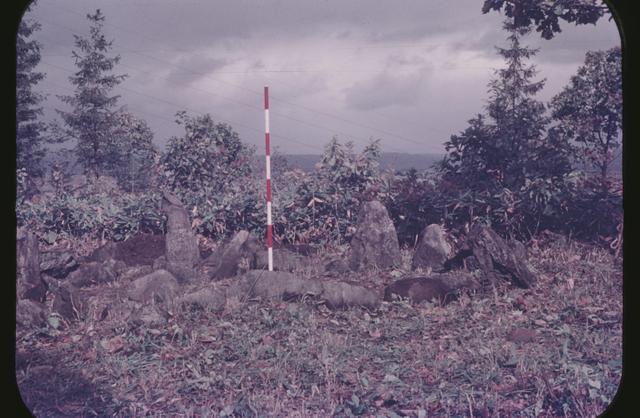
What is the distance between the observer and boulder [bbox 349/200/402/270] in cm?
696

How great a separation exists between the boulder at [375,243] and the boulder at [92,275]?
2.88 metres

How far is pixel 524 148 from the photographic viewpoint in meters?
7.53

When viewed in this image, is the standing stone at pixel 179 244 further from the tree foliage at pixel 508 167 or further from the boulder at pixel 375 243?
the tree foliage at pixel 508 167

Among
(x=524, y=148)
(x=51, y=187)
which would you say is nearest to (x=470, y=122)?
(x=524, y=148)

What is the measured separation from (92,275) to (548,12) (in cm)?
616

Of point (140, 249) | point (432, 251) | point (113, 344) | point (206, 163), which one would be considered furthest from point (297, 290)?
point (206, 163)

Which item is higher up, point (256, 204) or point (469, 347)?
point (256, 204)

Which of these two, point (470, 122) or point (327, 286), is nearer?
point (327, 286)

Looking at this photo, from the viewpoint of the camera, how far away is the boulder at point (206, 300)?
527 cm

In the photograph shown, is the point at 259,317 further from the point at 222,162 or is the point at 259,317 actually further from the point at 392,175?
the point at 222,162

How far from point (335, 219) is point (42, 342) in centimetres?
434

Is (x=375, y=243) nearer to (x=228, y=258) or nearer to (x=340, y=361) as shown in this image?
(x=228, y=258)

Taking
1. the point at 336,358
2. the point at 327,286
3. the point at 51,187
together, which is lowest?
the point at 336,358

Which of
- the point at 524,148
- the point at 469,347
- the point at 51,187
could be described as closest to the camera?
the point at 469,347
